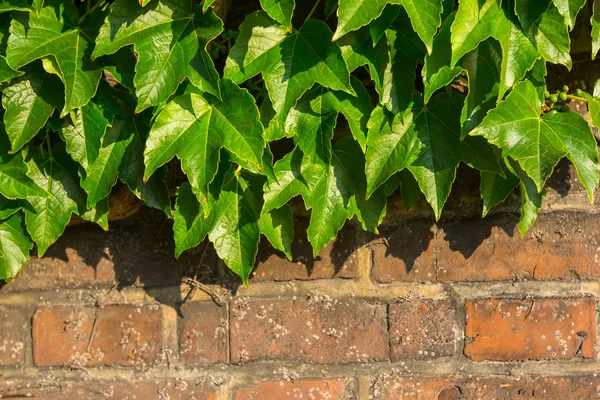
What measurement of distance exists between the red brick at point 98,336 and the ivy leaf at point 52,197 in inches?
5.7

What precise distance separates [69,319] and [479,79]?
69cm

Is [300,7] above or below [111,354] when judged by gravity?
above

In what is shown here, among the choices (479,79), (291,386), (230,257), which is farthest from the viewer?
(291,386)

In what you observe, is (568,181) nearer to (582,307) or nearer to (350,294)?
(582,307)

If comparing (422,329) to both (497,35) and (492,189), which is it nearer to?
(492,189)

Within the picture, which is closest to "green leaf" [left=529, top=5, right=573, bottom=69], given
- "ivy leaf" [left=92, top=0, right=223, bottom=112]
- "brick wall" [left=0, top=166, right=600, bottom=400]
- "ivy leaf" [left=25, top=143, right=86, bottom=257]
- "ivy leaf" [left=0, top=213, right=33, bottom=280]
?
"brick wall" [left=0, top=166, right=600, bottom=400]

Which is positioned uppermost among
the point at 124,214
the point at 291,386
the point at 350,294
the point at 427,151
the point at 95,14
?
the point at 95,14

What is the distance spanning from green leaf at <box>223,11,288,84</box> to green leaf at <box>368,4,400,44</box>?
4.2 inches

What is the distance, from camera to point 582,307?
94 cm

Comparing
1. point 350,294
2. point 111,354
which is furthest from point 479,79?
point 111,354

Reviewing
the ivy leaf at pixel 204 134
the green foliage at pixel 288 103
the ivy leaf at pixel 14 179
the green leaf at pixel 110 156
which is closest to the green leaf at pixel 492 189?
the green foliage at pixel 288 103

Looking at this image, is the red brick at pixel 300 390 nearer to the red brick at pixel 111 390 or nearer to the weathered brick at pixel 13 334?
the red brick at pixel 111 390

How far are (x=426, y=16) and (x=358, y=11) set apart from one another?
69mm

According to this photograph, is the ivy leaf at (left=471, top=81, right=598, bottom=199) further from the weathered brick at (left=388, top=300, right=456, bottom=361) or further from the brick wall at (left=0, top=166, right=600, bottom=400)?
the weathered brick at (left=388, top=300, right=456, bottom=361)
